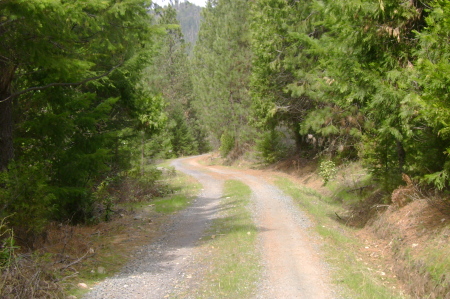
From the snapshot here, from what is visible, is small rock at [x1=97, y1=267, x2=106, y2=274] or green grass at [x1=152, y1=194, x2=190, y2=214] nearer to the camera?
small rock at [x1=97, y1=267, x2=106, y2=274]

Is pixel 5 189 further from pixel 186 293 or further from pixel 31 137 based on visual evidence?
pixel 186 293

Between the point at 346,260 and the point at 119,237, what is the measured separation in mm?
5432

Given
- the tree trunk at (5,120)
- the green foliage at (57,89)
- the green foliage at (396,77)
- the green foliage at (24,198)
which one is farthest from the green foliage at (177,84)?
the green foliage at (24,198)

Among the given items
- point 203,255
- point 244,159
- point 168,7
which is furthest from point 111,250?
point 168,7

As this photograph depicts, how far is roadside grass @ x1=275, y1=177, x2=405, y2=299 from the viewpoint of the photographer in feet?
19.3

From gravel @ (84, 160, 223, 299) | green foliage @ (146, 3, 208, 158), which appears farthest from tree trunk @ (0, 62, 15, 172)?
green foliage @ (146, 3, 208, 158)

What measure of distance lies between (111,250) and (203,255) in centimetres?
206

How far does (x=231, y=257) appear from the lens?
7699 millimetres

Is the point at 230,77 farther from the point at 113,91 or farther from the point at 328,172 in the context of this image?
the point at 113,91

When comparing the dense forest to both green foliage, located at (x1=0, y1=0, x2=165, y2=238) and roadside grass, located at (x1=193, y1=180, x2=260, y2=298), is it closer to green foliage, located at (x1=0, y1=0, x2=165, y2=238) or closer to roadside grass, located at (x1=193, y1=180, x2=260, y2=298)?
green foliage, located at (x1=0, y1=0, x2=165, y2=238)

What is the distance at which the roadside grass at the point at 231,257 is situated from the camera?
6.02 metres

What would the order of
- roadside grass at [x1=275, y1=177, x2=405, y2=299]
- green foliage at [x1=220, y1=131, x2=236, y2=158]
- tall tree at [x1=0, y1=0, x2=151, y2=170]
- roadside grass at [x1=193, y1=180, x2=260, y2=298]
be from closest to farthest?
tall tree at [x1=0, y1=0, x2=151, y2=170] < roadside grass at [x1=275, y1=177, x2=405, y2=299] < roadside grass at [x1=193, y1=180, x2=260, y2=298] < green foliage at [x1=220, y1=131, x2=236, y2=158]

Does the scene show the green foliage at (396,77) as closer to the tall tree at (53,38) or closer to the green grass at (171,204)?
the tall tree at (53,38)

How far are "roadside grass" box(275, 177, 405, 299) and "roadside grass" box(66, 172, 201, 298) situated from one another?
4028 mm
